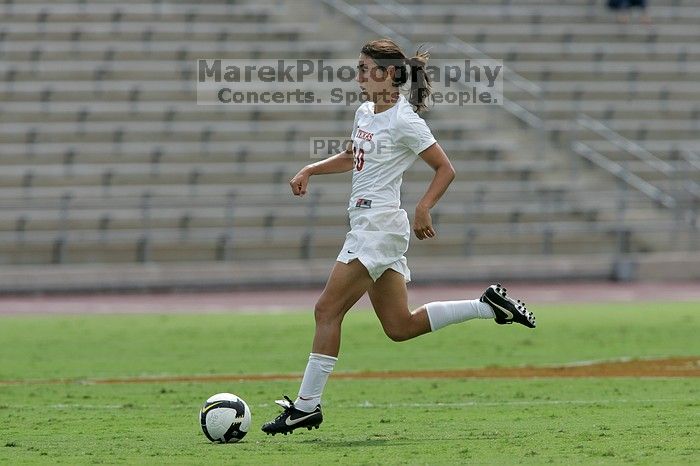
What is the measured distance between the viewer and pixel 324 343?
8.07 metres

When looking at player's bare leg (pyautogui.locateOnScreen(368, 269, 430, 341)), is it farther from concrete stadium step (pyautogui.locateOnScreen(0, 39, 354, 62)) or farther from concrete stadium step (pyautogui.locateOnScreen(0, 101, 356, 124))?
concrete stadium step (pyautogui.locateOnScreen(0, 39, 354, 62))

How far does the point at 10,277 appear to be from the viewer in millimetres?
22312

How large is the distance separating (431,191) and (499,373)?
475cm

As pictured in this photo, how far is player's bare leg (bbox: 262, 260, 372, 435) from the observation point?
805cm

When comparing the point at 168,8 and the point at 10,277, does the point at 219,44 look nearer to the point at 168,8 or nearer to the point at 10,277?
the point at 168,8

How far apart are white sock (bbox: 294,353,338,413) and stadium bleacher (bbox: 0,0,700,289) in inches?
591

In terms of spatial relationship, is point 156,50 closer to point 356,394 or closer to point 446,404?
point 356,394

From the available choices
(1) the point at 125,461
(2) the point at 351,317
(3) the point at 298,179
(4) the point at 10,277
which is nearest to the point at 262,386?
(3) the point at 298,179

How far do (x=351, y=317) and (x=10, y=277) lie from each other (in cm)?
657

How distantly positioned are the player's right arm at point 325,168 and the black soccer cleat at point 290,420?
1375 mm

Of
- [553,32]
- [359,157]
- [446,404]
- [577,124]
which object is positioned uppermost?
[553,32]

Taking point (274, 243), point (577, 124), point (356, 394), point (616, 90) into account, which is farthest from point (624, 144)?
point (356, 394)

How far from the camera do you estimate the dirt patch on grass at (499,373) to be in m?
12.1

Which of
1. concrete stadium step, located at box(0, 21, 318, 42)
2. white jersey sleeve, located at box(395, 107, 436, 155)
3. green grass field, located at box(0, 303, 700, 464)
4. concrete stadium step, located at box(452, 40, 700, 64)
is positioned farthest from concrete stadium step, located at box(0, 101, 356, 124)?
white jersey sleeve, located at box(395, 107, 436, 155)
